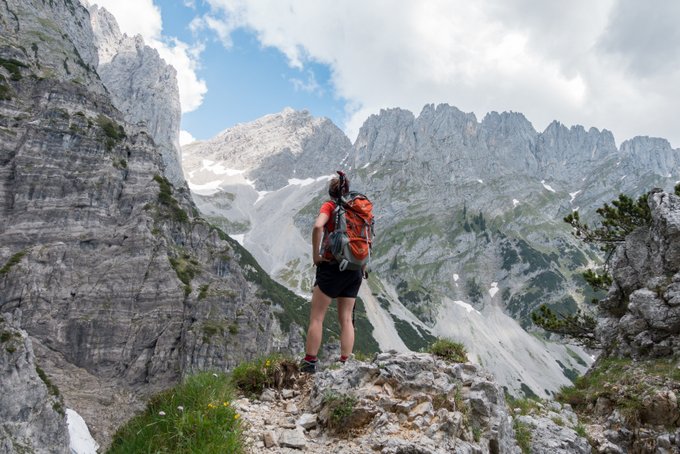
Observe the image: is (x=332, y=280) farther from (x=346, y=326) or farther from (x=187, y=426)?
(x=187, y=426)

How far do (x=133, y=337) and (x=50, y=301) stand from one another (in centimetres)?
2142

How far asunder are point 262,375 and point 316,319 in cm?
144

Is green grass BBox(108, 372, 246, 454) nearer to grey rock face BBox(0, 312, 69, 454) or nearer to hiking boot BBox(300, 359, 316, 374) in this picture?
hiking boot BBox(300, 359, 316, 374)

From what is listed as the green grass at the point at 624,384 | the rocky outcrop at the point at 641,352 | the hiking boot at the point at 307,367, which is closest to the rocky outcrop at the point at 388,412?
the hiking boot at the point at 307,367

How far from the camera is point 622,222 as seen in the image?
2680cm

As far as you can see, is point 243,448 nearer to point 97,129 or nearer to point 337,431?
point 337,431

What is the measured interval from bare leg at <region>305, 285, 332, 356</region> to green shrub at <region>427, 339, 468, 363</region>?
2587mm

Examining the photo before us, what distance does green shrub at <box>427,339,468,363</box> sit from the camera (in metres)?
9.48

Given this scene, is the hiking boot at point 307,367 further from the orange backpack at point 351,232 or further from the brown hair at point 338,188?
the brown hair at point 338,188

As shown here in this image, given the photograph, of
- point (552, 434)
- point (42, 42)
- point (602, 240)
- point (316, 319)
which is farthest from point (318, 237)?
point (42, 42)

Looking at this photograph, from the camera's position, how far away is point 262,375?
860cm

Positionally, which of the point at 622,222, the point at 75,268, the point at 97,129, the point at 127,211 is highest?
the point at 97,129

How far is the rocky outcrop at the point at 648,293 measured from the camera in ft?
52.9

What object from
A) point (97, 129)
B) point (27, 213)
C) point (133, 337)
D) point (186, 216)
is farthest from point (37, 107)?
point (133, 337)
